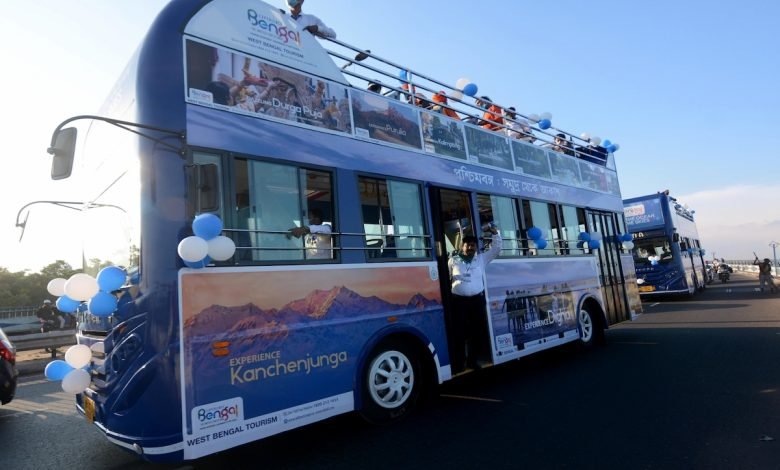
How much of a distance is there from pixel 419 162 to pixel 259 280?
2683mm

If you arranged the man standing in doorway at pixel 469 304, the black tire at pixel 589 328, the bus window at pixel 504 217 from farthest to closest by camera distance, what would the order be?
the black tire at pixel 589 328 → the bus window at pixel 504 217 → the man standing in doorway at pixel 469 304

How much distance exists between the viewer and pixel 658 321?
12188 mm

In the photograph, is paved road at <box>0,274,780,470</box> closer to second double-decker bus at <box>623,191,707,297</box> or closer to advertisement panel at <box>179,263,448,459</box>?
advertisement panel at <box>179,263,448,459</box>

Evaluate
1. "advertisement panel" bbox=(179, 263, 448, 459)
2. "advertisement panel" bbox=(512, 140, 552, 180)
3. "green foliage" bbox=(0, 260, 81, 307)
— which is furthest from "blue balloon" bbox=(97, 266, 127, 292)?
"green foliage" bbox=(0, 260, 81, 307)

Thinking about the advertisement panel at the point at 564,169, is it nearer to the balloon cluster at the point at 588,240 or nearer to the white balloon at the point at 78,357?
the balloon cluster at the point at 588,240

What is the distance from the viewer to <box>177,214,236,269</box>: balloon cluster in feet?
10.4

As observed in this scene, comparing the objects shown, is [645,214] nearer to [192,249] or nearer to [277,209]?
[277,209]

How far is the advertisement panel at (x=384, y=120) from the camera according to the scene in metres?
5.00

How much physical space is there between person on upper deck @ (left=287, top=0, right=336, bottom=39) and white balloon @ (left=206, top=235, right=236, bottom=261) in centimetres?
259

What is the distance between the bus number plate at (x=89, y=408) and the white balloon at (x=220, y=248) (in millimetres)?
1790

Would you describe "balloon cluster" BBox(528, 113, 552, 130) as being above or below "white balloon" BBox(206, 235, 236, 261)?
above


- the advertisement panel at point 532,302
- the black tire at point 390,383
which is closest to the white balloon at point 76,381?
the black tire at point 390,383

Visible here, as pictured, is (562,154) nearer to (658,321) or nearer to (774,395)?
(774,395)

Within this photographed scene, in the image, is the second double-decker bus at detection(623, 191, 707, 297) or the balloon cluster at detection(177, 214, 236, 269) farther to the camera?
the second double-decker bus at detection(623, 191, 707, 297)
